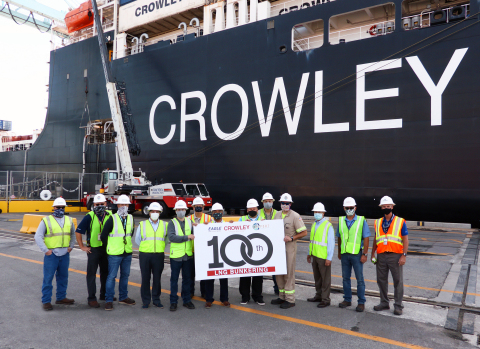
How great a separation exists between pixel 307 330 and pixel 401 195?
10.7m

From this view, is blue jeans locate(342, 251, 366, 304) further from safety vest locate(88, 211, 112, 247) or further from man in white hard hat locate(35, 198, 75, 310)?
man in white hard hat locate(35, 198, 75, 310)

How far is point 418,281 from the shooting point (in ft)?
22.5

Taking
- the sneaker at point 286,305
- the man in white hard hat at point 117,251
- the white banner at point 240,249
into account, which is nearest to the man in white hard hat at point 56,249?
the man in white hard hat at point 117,251

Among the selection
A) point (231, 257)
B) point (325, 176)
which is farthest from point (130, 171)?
point (231, 257)

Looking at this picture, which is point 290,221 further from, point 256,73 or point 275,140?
point 256,73

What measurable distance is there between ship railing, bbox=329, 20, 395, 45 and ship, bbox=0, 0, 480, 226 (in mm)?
84

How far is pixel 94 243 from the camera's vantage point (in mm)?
5672

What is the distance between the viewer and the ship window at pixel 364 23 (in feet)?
49.8

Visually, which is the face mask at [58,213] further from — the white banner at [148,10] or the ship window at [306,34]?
the white banner at [148,10]

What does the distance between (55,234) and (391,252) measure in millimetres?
5301

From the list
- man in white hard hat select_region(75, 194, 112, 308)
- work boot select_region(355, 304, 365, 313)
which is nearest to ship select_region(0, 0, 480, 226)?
work boot select_region(355, 304, 365, 313)

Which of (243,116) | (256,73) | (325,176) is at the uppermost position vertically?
(256,73)

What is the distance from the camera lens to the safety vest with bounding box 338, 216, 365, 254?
17.7ft

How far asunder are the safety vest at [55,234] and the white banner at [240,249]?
7.02ft
